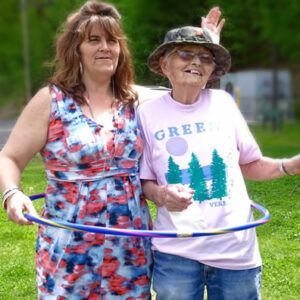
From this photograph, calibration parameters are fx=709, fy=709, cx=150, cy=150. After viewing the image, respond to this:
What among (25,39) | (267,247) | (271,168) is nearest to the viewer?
(271,168)

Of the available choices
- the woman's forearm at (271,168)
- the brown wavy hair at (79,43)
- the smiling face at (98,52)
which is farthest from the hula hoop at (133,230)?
the smiling face at (98,52)

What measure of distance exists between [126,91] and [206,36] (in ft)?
1.43

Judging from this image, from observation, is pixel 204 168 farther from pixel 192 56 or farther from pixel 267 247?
pixel 267 247

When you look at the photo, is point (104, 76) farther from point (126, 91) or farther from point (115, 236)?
point (115, 236)

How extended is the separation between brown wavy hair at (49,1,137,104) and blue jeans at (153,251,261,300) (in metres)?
0.75

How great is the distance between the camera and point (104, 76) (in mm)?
3062

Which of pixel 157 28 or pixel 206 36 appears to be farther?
pixel 157 28

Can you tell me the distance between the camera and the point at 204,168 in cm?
293

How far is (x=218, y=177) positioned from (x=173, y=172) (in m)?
0.19

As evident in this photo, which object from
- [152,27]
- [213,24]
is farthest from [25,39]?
[213,24]

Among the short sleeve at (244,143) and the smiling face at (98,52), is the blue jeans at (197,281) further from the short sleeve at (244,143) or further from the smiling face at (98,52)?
the smiling face at (98,52)

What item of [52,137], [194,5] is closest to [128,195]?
[52,137]

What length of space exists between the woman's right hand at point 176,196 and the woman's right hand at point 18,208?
0.53 metres

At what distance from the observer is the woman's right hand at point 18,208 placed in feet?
9.32
